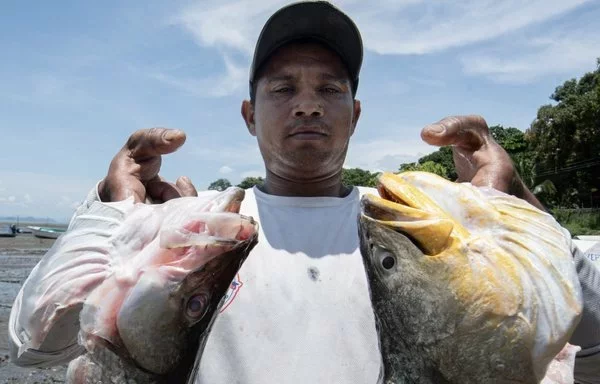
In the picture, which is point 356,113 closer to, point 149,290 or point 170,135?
point 170,135

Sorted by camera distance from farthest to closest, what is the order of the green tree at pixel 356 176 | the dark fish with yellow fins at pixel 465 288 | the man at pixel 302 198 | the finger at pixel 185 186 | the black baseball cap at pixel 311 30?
the green tree at pixel 356 176 < the black baseball cap at pixel 311 30 < the finger at pixel 185 186 < the man at pixel 302 198 < the dark fish with yellow fins at pixel 465 288

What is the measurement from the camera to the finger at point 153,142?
8.97 ft

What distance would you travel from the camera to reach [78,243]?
2.31 m

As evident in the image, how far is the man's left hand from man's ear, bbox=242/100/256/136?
148 cm

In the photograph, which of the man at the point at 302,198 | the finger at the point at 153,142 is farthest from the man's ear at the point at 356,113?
the finger at the point at 153,142

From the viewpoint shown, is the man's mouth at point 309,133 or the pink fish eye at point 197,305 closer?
the pink fish eye at point 197,305

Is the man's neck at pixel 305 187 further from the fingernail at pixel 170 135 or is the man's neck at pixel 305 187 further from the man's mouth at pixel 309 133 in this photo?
the fingernail at pixel 170 135

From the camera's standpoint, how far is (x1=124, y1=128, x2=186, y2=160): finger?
2.73m

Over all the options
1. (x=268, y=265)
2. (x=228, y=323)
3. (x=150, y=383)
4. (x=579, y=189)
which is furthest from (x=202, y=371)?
(x=579, y=189)

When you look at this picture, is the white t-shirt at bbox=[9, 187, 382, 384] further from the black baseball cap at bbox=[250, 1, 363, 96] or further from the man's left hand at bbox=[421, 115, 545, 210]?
the black baseball cap at bbox=[250, 1, 363, 96]

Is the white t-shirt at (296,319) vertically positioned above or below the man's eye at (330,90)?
below

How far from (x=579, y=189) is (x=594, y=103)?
14.1 m

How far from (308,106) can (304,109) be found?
0.03 meters

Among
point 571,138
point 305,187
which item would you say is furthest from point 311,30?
point 571,138
